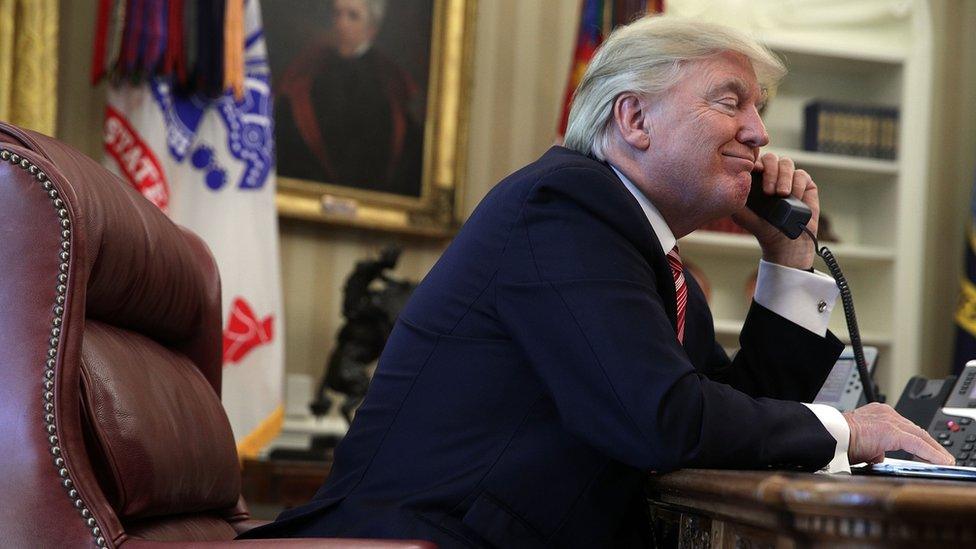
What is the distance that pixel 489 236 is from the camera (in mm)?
1546

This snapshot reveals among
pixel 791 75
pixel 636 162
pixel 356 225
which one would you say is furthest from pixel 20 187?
pixel 791 75

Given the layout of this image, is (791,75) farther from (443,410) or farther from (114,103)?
(443,410)

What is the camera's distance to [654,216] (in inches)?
68.9

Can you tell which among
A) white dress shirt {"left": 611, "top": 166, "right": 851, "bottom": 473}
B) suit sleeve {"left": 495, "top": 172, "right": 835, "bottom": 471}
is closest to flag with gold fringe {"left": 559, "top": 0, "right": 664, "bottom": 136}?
white dress shirt {"left": 611, "top": 166, "right": 851, "bottom": 473}

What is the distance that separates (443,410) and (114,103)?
282 cm

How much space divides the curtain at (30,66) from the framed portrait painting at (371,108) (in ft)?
3.37

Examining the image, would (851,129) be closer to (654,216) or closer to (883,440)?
(654,216)

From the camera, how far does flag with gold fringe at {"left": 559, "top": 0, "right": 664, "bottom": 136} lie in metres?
4.63

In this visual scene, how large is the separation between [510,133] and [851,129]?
1.60 m

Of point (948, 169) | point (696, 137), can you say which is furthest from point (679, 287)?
point (948, 169)

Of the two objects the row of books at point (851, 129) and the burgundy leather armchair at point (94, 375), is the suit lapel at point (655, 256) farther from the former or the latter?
the row of books at point (851, 129)

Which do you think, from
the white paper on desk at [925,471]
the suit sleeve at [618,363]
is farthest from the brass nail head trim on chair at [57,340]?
the white paper on desk at [925,471]

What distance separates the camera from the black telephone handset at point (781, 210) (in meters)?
1.91

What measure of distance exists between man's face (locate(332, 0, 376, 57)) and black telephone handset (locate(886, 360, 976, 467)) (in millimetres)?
3067
